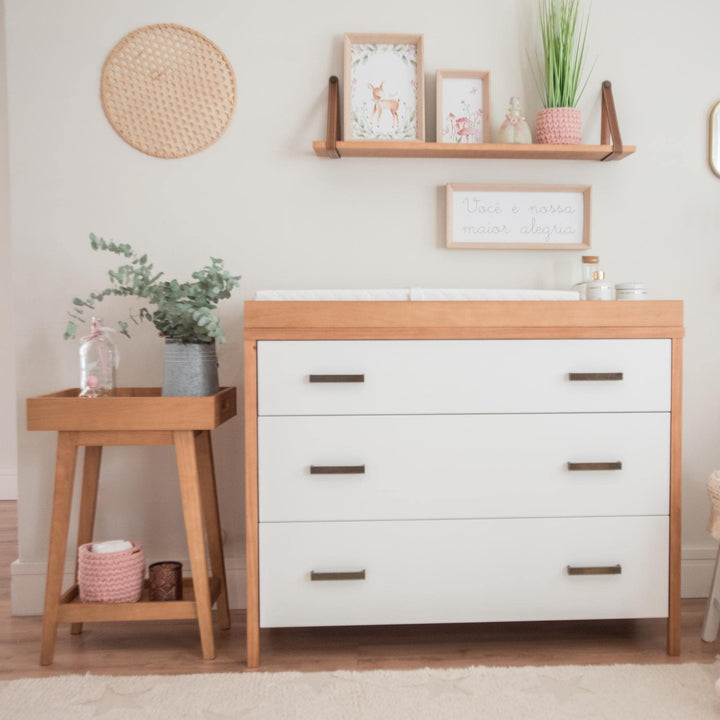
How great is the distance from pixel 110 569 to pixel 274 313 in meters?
0.77

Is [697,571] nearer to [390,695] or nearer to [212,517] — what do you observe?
[390,695]

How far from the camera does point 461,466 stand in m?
1.62

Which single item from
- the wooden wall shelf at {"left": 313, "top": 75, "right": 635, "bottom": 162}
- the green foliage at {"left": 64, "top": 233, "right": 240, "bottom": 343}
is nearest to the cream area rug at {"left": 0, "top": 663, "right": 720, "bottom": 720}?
the green foliage at {"left": 64, "top": 233, "right": 240, "bottom": 343}

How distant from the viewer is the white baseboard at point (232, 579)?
1.99 metres

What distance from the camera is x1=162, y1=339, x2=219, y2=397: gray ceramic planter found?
167 centimetres

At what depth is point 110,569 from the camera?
1.67 m

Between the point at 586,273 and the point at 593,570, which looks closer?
the point at 593,570

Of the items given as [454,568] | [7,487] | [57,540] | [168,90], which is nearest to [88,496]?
[57,540]

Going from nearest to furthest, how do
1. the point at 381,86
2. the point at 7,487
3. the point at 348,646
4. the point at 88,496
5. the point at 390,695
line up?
the point at 390,695
the point at 348,646
the point at 88,496
the point at 381,86
the point at 7,487

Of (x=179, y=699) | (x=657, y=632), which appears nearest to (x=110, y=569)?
(x=179, y=699)

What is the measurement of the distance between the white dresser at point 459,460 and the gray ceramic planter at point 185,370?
175 mm

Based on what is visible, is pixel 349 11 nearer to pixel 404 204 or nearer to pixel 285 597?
pixel 404 204

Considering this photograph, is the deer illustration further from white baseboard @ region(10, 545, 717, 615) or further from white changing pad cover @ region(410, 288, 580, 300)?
white baseboard @ region(10, 545, 717, 615)

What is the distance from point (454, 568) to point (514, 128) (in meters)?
1.25
